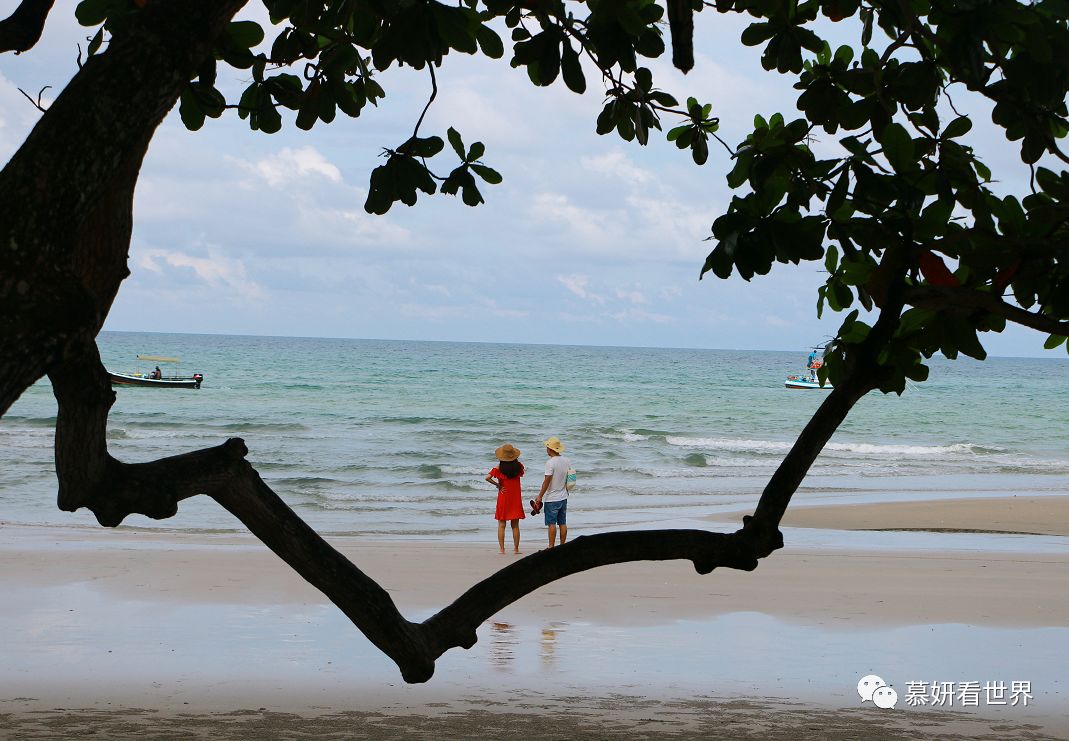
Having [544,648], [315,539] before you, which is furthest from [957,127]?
[544,648]

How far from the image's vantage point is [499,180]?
11.4ft

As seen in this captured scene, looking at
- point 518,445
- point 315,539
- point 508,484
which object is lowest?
point 315,539

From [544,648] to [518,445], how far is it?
21.7 m

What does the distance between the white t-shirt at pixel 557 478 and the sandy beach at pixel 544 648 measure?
100 centimetres

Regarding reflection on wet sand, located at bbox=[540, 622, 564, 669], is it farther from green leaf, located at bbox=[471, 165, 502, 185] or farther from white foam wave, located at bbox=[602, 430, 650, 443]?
white foam wave, located at bbox=[602, 430, 650, 443]

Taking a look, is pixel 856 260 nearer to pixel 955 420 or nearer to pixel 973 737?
pixel 973 737

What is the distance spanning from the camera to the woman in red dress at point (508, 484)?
40.9 feet

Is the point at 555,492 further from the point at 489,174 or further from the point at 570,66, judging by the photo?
the point at 570,66

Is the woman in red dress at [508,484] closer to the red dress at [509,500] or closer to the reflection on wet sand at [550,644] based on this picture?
the red dress at [509,500]

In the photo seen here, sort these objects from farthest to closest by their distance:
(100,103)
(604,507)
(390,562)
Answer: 1. (604,507)
2. (390,562)
3. (100,103)

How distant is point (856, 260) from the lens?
10.3 ft

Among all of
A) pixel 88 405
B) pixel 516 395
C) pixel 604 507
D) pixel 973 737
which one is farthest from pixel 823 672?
pixel 516 395

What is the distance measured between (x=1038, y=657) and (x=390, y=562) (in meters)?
6.90

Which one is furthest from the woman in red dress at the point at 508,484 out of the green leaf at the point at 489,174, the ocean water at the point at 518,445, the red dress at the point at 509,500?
the green leaf at the point at 489,174
